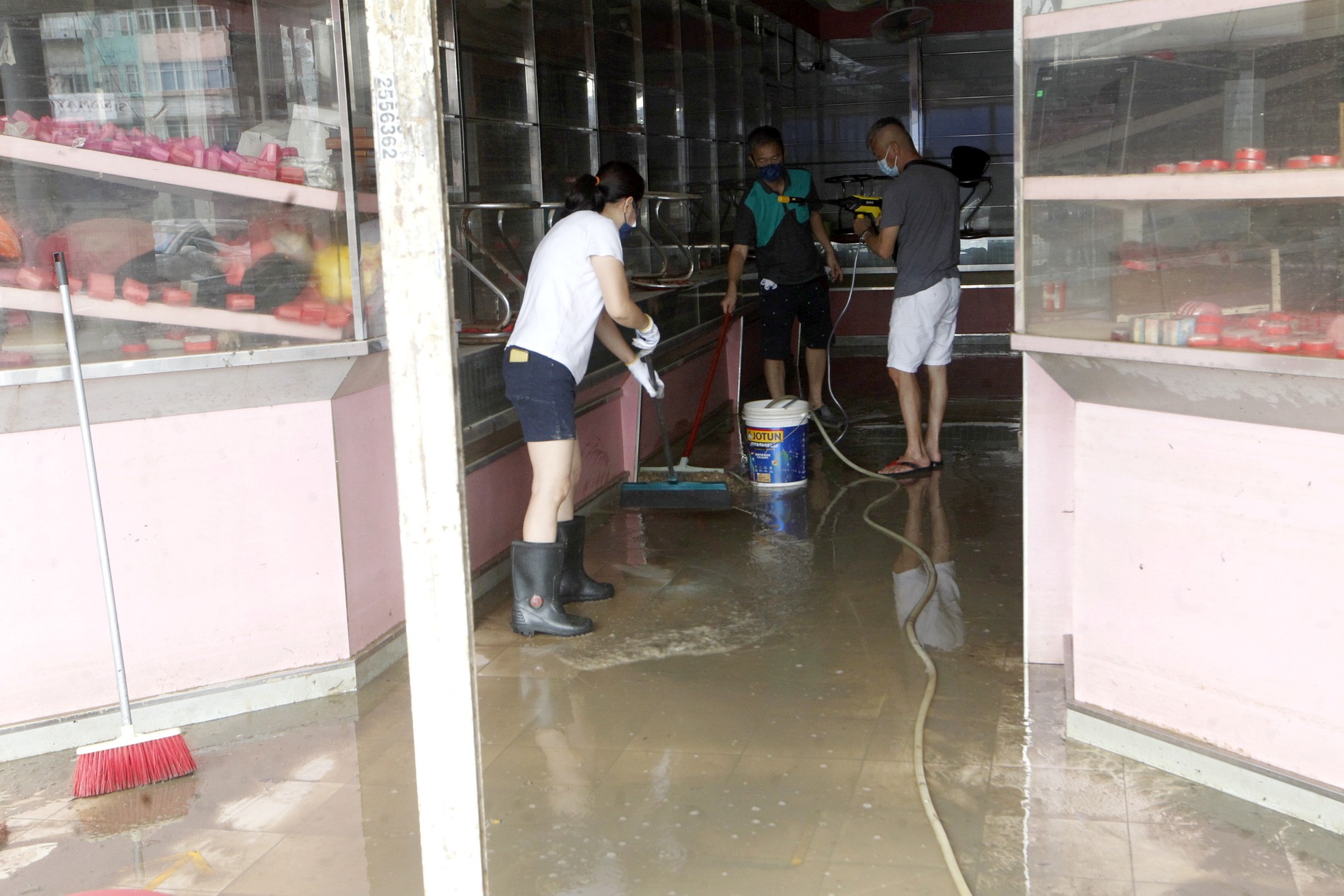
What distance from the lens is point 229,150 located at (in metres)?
3.28

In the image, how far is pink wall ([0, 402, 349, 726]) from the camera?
3090 mm

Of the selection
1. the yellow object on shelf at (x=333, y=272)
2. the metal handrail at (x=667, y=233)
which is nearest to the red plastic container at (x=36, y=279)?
the yellow object on shelf at (x=333, y=272)

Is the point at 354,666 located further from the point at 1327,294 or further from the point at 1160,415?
the point at 1327,294

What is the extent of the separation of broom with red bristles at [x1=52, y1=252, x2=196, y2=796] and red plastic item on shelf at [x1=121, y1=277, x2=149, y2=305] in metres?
0.14

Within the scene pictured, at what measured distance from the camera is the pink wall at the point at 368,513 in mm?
3529

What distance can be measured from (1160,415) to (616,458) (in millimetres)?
3460

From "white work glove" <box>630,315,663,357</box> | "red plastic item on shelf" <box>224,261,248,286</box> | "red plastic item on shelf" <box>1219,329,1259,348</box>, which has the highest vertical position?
"red plastic item on shelf" <box>224,261,248,286</box>

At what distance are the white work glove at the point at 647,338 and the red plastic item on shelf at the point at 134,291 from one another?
1.68 m

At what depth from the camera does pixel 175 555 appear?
3273mm

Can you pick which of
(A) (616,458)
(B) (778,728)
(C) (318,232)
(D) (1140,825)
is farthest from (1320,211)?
(A) (616,458)

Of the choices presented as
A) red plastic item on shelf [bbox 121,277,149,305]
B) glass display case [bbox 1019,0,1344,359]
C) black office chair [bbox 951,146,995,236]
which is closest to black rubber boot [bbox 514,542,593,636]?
red plastic item on shelf [bbox 121,277,149,305]

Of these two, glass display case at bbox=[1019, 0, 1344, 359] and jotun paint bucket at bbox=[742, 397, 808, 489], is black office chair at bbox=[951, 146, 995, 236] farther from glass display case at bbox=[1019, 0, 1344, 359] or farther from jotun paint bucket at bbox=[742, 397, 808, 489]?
glass display case at bbox=[1019, 0, 1344, 359]

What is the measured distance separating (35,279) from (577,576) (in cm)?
203

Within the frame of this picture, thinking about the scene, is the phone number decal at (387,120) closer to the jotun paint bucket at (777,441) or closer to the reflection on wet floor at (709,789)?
the reflection on wet floor at (709,789)
